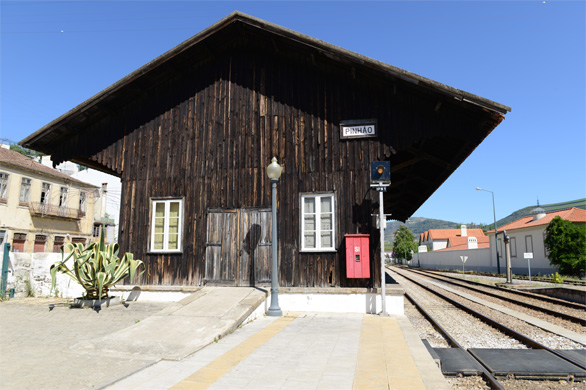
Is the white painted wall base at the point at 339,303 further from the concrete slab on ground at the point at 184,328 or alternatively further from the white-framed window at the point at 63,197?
the white-framed window at the point at 63,197

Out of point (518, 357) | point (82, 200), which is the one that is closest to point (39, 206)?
point (82, 200)

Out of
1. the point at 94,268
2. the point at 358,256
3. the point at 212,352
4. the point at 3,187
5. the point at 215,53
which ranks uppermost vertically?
the point at 215,53

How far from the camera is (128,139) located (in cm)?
1274

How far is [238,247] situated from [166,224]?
A: 8.15ft

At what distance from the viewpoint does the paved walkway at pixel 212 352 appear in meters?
4.78

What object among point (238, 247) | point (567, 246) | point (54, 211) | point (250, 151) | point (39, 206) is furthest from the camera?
point (54, 211)

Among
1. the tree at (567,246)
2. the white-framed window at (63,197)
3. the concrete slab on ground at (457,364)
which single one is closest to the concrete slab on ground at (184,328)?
the concrete slab on ground at (457,364)

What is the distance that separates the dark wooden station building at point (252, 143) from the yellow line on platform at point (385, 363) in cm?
325

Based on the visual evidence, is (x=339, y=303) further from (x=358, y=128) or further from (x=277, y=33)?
(x=277, y=33)

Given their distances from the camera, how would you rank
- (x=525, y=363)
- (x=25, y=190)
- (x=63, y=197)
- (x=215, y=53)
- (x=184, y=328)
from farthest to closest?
(x=63, y=197)
(x=25, y=190)
(x=215, y=53)
(x=184, y=328)
(x=525, y=363)

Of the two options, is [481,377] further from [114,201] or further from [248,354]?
[114,201]

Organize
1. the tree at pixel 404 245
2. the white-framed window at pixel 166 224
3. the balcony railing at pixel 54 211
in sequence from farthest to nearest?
the tree at pixel 404 245 → the balcony railing at pixel 54 211 → the white-framed window at pixel 166 224

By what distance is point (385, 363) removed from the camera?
550 cm

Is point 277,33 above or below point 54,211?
above
